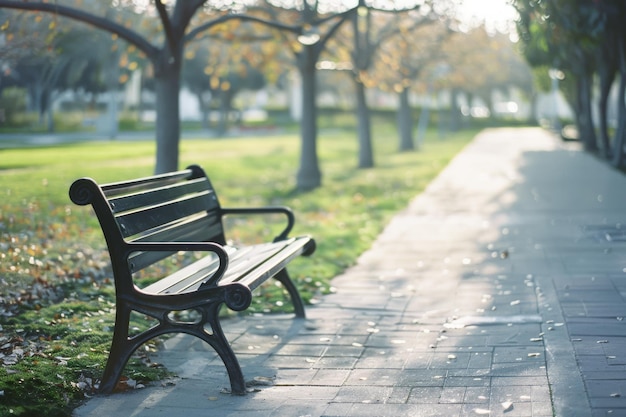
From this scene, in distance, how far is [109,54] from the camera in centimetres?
1772

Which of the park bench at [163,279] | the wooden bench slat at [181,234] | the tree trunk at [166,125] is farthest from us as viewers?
the tree trunk at [166,125]

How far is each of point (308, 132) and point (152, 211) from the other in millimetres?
14263

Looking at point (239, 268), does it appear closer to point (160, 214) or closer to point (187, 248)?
point (160, 214)

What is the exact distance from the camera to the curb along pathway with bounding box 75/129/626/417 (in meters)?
5.18

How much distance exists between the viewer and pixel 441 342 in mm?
6555

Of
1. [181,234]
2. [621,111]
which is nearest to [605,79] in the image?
[621,111]

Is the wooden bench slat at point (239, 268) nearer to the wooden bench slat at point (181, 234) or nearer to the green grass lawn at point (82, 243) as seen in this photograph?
the wooden bench slat at point (181, 234)

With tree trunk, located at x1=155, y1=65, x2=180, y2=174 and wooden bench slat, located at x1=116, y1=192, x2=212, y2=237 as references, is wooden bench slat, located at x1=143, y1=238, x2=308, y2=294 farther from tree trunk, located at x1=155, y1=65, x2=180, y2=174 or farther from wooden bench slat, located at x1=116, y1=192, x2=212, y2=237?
tree trunk, located at x1=155, y1=65, x2=180, y2=174

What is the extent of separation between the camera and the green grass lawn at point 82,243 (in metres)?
5.82

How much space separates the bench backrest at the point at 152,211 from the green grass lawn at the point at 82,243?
727 mm

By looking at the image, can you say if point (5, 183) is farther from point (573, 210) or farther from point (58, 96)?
point (573, 210)

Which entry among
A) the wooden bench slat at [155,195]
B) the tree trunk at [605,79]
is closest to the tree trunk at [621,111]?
the tree trunk at [605,79]

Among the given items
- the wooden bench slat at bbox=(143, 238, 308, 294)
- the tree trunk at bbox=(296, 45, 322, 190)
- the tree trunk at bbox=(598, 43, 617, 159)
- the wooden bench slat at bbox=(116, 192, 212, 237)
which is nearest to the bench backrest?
the wooden bench slat at bbox=(116, 192, 212, 237)

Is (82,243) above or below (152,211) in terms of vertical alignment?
below
